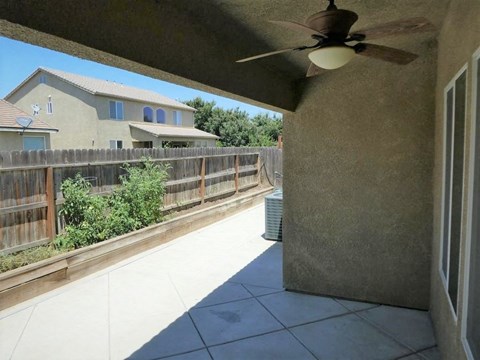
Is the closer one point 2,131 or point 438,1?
point 438,1

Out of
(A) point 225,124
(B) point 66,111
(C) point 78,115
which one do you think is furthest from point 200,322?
(A) point 225,124

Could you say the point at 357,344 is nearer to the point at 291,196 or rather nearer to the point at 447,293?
the point at 447,293

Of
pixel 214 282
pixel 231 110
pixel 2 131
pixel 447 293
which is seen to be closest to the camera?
pixel 447 293

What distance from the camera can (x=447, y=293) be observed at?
9.32 ft

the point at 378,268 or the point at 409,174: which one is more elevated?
the point at 409,174

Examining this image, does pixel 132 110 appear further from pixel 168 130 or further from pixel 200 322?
pixel 200 322

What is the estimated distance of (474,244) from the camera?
6.53 feet

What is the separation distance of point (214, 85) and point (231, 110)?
31659 mm

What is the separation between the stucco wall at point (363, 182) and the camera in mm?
4043

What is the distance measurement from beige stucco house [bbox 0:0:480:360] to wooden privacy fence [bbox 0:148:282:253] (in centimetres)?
360

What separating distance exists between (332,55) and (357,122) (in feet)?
7.27

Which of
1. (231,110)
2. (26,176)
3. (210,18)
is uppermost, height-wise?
(231,110)

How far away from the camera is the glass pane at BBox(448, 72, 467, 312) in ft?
8.23

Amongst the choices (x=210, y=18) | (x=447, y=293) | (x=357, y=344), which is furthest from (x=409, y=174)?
(x=210, y=18)
